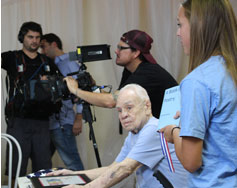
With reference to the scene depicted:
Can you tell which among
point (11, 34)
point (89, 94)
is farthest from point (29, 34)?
point (89, 94)

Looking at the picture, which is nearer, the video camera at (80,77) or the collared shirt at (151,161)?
the collared shirt at (151,161)

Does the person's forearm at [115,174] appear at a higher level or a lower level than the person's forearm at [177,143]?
lower

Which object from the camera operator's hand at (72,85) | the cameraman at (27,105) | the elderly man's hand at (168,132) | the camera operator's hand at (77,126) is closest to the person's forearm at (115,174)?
the elderly man's hand at (168,132)

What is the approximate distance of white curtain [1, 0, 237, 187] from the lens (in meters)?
3.27

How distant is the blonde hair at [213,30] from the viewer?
0.93 metres

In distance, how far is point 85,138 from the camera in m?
3.41

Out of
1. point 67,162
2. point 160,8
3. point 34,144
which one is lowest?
point 67,162

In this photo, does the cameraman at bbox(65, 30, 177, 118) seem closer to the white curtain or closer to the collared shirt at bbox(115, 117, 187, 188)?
the collared shirt at bbox(115, 117, 187, 188)

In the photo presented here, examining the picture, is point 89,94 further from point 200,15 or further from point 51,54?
point 200,15

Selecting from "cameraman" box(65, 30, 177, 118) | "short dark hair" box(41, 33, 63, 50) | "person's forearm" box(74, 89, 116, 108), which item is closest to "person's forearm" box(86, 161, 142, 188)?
"cameraman" box(65, 30, 177, 118)

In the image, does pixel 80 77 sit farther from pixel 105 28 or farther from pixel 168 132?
pixel 168 132

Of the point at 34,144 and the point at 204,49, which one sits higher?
the point at 204,49

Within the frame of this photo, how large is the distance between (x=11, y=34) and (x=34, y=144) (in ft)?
3.12

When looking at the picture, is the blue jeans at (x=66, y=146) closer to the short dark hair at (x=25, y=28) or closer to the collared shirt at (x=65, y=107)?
the collared shirt at (x=65, y=107)
